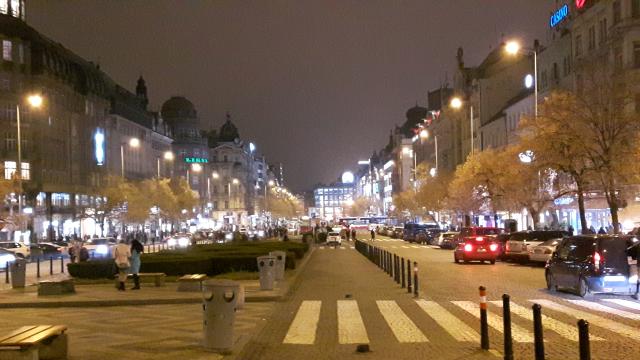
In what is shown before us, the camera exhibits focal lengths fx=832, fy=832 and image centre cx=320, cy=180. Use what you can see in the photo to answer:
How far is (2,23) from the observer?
3098 inches

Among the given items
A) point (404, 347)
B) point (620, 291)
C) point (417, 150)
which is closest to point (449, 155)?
point (417, 150)

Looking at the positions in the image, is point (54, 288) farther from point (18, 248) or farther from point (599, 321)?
point (18, 248)

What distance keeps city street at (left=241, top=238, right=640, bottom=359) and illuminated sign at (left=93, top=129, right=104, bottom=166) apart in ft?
257

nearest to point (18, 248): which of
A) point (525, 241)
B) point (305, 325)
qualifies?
point (525, 241)

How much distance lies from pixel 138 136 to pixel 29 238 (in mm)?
50273

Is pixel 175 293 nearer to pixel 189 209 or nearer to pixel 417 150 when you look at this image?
pixel 189 209

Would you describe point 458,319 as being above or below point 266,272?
below

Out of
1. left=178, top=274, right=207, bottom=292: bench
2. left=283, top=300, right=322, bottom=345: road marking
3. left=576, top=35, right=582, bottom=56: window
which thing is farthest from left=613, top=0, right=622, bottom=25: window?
left=283, top=300, right=322, bottom=345: road marking

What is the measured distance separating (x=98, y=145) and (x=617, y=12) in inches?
2608

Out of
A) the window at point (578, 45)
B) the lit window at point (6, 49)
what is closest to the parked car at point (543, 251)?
the window at point (578, 45)

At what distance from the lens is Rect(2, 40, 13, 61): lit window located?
7794 cm

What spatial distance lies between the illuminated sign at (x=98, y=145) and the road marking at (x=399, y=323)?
3349 inches

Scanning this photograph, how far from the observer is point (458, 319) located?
18.0 meters

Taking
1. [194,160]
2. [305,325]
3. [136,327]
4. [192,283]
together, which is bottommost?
[305,325]
